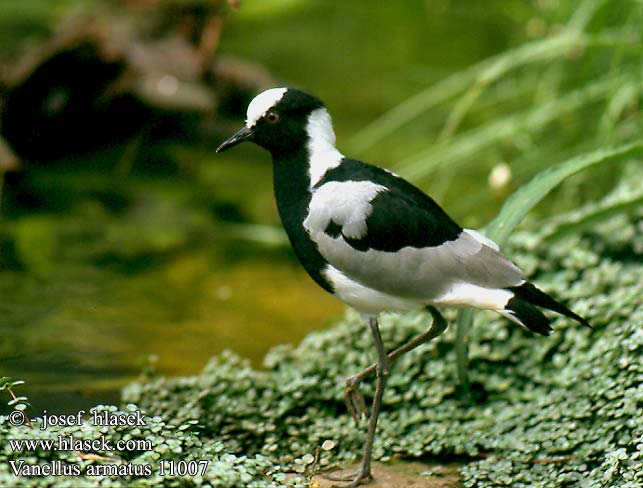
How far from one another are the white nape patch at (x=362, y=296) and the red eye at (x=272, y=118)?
0.49 meters

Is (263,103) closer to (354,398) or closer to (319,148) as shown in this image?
(319,148)

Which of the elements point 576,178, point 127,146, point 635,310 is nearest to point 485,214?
point 576,178

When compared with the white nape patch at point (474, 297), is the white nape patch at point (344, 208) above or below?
above

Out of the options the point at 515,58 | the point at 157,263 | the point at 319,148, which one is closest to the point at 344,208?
the point at 319,148

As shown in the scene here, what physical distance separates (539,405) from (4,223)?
9.80ft

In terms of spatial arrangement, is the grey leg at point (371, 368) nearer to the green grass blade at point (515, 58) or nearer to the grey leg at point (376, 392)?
the grey leg at point (376, 392)

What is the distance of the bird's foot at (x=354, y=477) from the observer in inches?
114

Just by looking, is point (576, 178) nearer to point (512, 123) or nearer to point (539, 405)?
point (512, 123)

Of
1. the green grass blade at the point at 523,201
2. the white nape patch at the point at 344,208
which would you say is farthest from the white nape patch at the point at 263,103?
the green grass blade at the point at 523,201

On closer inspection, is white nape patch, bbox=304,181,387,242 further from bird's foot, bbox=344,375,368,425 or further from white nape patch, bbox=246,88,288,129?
bird's foot, bbox=344,375,368,425

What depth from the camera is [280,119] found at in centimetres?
305

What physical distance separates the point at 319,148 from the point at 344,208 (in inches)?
10.4

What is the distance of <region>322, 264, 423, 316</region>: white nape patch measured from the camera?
115 inches

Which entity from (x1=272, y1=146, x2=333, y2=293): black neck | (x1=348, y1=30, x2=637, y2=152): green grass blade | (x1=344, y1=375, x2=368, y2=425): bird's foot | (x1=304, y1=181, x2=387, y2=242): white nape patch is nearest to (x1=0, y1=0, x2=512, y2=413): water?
(x1=344, y1=375, x2=368, y2=425): bird's foot
